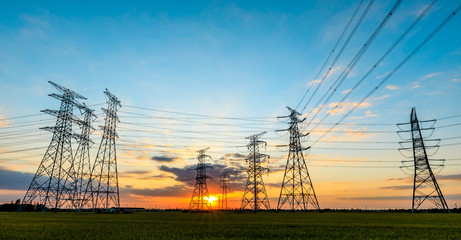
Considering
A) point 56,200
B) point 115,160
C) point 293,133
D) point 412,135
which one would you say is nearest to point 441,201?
point 412,135

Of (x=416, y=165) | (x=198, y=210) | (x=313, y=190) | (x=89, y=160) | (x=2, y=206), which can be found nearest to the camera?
(x=313, y=190)

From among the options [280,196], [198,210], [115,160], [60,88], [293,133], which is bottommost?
[198,210]

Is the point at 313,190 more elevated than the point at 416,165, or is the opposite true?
the point at 416,165

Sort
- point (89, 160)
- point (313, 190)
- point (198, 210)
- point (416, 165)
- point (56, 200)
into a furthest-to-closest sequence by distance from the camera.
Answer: point (198, 210), point (416, 165), point (89, 160), point (313, 190), point (56, 200)

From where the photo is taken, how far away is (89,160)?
54.2 metres

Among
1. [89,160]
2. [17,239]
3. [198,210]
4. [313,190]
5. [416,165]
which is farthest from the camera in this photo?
[198,210]

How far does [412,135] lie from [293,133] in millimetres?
27633

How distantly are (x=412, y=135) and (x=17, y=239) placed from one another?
69783mm

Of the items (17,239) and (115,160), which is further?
(115,160)

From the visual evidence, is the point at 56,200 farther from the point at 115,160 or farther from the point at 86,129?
the point at 86,129

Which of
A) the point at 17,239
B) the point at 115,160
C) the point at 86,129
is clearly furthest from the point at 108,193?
the point at 17,239

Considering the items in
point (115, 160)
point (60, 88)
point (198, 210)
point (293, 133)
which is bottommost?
point (198, 210)

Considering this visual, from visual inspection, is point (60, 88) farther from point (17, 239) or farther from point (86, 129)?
point (17, 239)

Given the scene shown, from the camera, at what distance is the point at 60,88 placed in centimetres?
4962
